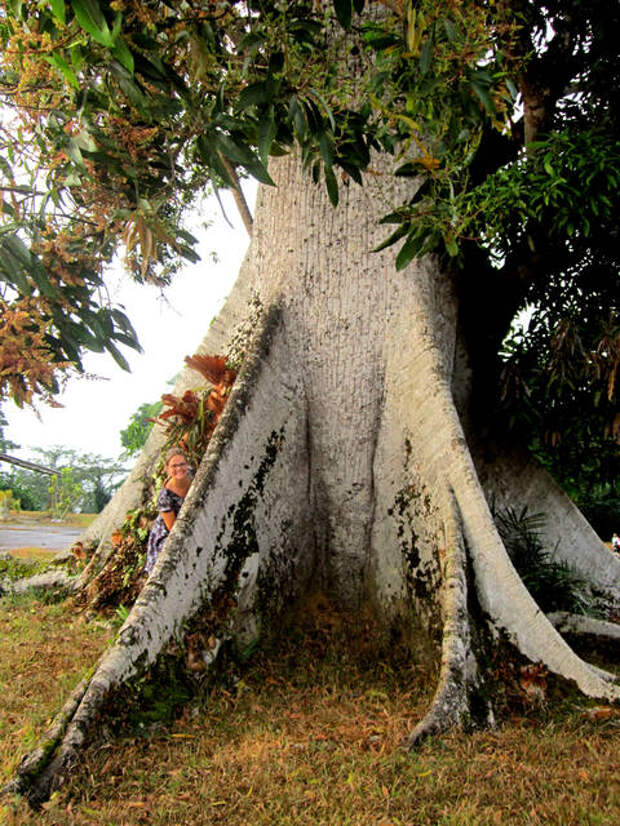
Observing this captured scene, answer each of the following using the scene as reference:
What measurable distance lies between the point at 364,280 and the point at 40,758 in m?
3.80

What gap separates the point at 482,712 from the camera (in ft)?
12.8

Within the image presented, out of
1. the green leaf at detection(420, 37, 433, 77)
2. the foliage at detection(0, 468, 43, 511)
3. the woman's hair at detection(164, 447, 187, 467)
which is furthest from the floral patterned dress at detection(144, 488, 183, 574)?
the foliage at detection(0, 468, 43, 511)

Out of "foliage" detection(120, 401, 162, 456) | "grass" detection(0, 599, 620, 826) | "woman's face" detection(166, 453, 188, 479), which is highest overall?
"foliage" detection(120, 401, 162, 456)

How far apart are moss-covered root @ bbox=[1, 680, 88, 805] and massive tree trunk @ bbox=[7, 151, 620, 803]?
1.06 feet

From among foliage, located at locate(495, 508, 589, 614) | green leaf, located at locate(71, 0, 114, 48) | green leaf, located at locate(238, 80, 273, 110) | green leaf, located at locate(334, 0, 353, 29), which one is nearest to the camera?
green leaf, located at locate(71, 0, 114, 48)

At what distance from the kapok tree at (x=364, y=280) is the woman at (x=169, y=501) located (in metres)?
0.77

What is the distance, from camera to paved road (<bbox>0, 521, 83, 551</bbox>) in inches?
588

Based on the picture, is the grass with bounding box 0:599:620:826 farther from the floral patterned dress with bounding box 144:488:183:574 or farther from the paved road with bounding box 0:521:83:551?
the paved road with bounding box 0:521:83:551

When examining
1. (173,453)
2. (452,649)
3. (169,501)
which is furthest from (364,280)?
(452,649)

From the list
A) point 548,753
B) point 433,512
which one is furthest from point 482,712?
point 433,512

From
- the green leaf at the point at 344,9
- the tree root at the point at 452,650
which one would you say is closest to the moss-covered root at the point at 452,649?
the tree root at the point at 452,650

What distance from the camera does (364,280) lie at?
17.8 ft

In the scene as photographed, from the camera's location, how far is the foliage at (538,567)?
5.94m

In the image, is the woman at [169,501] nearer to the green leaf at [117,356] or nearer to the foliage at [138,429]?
the green leaf at [117,356]
